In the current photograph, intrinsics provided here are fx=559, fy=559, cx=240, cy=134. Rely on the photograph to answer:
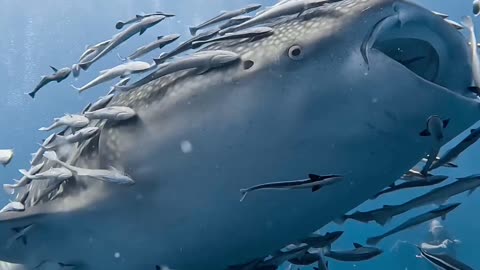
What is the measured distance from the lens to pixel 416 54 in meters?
2.60

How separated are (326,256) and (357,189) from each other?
1141 millimetres

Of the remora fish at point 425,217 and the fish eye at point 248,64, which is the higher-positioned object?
the fish eye at point 248,64

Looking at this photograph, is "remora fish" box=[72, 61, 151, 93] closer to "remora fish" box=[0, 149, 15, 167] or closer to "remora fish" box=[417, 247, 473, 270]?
"remora fish" box=[0, 149, 15, 167]

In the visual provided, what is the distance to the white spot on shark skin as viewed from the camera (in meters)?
2.67

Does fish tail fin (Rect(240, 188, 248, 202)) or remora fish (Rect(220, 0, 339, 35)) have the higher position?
remora fish (Rect(220, 0, 339, 35))

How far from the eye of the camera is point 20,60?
3369cm

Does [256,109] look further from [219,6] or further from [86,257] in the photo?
[219,6]

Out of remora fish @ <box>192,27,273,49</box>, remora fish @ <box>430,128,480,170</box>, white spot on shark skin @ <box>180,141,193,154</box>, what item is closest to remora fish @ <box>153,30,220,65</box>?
remora fish @ <box>192,27,273,49</box>

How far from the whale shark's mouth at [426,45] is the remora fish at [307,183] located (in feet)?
1.96

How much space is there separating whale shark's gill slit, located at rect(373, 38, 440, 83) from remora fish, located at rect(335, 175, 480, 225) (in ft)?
3.29

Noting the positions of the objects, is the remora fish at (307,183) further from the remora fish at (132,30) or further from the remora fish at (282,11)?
the remora fish at (132,30)

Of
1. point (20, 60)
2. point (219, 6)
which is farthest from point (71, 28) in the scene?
point (219, 6)

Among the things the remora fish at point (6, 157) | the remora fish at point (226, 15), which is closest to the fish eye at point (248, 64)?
the remora fish at point (226, 15)

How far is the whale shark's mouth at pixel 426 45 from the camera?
7.64 feet
